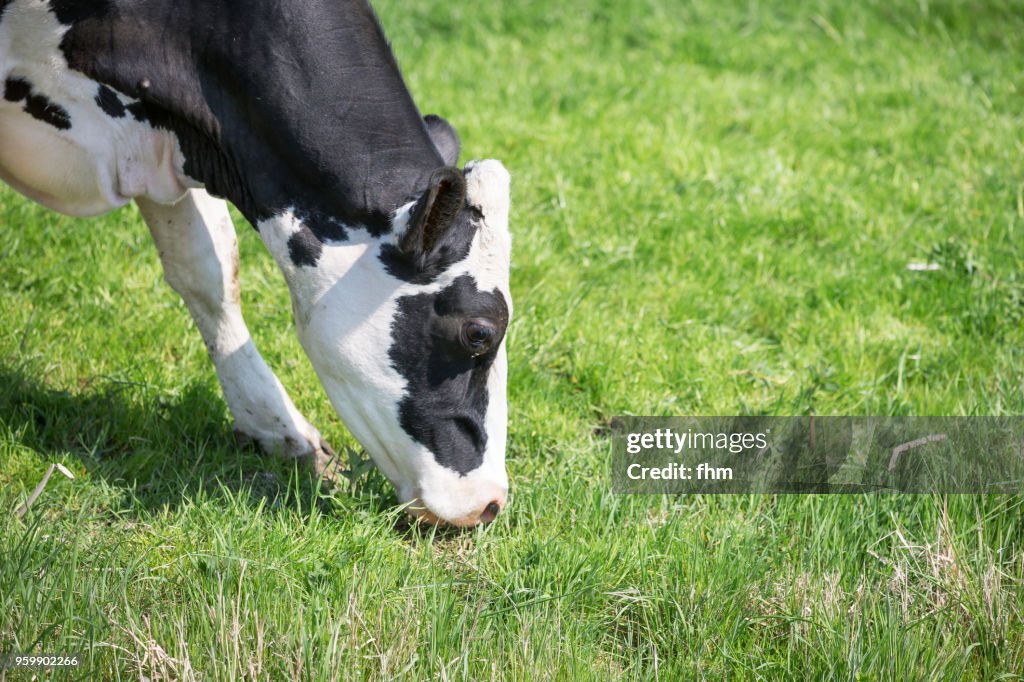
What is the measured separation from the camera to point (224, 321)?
4.37 metres

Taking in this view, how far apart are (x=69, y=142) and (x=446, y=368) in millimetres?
1464

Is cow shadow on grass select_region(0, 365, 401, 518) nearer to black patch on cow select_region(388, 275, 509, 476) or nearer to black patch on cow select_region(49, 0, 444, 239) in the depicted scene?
black patch on cow select_region(388, 275, 509, 476)

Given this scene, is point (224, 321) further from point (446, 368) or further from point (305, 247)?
point (446, 368)

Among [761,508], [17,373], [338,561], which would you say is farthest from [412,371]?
[17,373]

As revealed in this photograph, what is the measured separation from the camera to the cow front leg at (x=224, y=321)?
4.22 meters

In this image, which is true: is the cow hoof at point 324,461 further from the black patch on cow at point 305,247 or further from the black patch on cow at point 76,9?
the black patch on cow at point 76,9

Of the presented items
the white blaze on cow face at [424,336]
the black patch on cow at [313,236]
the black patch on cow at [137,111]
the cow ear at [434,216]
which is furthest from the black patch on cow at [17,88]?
the cow ear at [434,216]

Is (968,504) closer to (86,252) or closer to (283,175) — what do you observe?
(283,175)

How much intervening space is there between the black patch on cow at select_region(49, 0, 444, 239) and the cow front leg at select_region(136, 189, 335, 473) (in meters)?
0.68

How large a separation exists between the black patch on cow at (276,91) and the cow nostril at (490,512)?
937 mm

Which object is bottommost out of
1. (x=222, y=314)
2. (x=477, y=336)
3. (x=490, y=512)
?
(x=490, y=512)

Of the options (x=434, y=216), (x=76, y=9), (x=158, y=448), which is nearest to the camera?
(x=434, y=216)

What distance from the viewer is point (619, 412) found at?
4.69m
